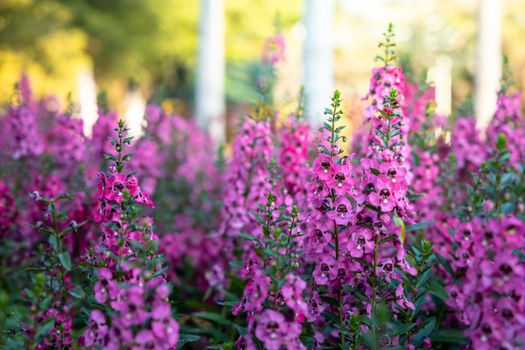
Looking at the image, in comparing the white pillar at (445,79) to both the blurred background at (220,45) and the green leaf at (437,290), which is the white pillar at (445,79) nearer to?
the blurred background at (220,45)

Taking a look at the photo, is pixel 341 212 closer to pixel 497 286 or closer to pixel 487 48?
pixel 497 286

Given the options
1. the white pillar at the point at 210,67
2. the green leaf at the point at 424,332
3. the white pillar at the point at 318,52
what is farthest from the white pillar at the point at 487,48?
the green leaf at the point at 424,332

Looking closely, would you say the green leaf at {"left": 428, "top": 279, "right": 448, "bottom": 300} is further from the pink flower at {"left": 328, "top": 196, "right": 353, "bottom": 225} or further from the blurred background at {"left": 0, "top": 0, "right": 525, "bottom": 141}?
the blurred background at {"left": 0, "top": 0, "right": 525, "bottom": 141}

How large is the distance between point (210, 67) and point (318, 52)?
6148mm

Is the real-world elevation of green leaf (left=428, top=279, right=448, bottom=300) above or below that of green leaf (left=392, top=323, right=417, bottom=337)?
above

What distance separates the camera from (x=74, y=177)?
4688 millimetres

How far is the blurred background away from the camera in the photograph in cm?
1216

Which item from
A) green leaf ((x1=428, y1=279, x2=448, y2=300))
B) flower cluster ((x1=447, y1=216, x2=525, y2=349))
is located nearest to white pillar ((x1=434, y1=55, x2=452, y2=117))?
green leaf ((x1=428, y1=279, x2=448, y2=300))

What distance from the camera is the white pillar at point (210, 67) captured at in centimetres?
1298

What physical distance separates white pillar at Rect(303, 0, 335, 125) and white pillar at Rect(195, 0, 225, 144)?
16.4ft

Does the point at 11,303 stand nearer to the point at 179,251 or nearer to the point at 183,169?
the point at 179,251

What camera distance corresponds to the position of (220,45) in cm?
1365

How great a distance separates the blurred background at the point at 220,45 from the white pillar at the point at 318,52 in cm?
1

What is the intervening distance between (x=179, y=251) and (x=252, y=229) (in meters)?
1.28
